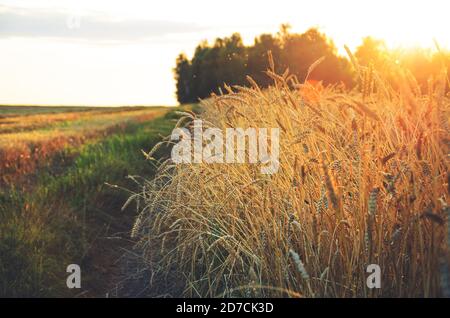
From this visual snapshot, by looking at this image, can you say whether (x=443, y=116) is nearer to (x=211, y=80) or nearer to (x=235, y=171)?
(x=235, y=171)

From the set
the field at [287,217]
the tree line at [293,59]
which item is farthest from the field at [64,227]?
the tree line at [293,59]

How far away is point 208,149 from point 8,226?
146cm

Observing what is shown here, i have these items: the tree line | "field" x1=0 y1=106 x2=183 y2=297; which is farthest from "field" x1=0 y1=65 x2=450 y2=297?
the tree line

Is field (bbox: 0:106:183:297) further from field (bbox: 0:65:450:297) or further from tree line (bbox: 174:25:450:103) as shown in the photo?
tree line (bbox: 174:25:450:103)

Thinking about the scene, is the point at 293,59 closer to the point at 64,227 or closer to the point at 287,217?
the point at 64,227

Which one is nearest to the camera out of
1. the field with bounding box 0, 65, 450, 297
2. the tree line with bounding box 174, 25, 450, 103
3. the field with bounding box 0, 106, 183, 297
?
the field with bounding box 0, 65, 450, 297

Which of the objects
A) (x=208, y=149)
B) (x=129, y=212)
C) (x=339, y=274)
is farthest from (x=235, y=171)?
(x=129, y=212)

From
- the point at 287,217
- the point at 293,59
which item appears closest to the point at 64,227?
the point at 287,217

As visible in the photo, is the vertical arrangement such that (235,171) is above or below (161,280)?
above

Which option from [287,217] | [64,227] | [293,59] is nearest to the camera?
[287,217]
